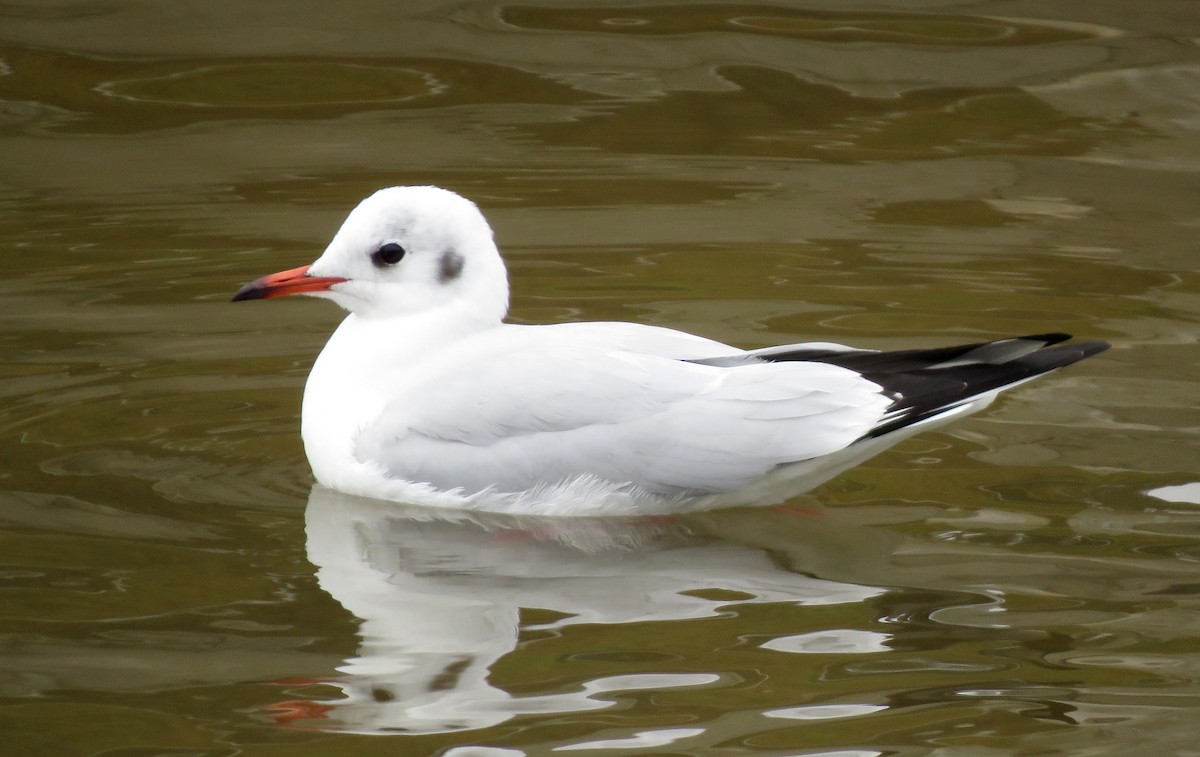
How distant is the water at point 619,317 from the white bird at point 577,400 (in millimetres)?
174

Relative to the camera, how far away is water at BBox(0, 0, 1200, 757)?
4.21 metres

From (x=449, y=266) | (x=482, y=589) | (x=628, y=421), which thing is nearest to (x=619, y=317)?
(x=449, y=266)

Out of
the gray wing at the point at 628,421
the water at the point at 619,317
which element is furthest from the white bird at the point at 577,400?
the water at the point at 619,317

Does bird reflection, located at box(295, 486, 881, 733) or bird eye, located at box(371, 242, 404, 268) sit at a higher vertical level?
bird eye, located at box(371, 242, 404, 268)

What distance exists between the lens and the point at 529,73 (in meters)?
10.4

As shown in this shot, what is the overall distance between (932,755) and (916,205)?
5159mm

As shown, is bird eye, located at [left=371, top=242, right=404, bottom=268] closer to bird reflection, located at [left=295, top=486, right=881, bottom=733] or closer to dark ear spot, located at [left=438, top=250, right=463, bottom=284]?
dark ear spot, located at [left=438, top=250, right=463, bottom=284]

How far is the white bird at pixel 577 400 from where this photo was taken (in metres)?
5.14

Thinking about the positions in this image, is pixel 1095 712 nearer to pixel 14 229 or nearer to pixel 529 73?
pixel 14 229

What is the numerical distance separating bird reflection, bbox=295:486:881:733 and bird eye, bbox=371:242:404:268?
28.4 inches

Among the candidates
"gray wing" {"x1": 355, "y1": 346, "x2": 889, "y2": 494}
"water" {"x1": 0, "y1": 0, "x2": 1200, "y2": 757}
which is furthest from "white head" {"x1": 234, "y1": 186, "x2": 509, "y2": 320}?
"water" {"x1": 0, "y1": 0, "x2": 1200, "y2": 757}

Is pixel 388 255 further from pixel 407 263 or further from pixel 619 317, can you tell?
pixel 619 317

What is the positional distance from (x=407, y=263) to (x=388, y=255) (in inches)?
2.4

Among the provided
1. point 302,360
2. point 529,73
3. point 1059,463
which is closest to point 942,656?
point 1059,463
